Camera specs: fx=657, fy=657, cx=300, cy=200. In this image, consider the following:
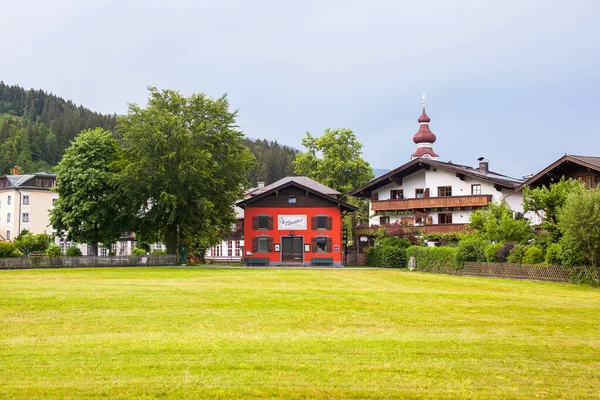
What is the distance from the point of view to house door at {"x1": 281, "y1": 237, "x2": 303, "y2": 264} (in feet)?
179

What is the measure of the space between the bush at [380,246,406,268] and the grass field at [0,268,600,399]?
27502mm

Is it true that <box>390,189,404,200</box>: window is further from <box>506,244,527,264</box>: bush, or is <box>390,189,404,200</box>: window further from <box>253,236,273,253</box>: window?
<box>506,244,527,264</box>: bush

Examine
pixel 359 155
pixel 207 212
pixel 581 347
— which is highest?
pixel 359 155

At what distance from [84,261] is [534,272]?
103 ft

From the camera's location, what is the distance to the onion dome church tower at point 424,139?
79494 millimetres

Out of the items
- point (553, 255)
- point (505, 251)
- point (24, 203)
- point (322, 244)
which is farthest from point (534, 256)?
point (24, 203)

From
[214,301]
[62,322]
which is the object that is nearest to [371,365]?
[62,322]

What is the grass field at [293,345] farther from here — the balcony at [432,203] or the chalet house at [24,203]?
the chalet house at [24,203]

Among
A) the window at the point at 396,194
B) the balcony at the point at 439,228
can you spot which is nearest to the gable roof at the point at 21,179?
the window at the point at 396,194

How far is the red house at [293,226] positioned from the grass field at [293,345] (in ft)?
103

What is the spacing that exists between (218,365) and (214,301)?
30.8 ft

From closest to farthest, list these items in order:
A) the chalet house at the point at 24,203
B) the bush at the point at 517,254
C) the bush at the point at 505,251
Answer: the bush at the point at 517,254
the bush at the point at 505,251
the chalet house at the point at 24,203

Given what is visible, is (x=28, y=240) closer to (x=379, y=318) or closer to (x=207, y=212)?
(x=207, y=212)

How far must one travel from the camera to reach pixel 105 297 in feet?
69.8
